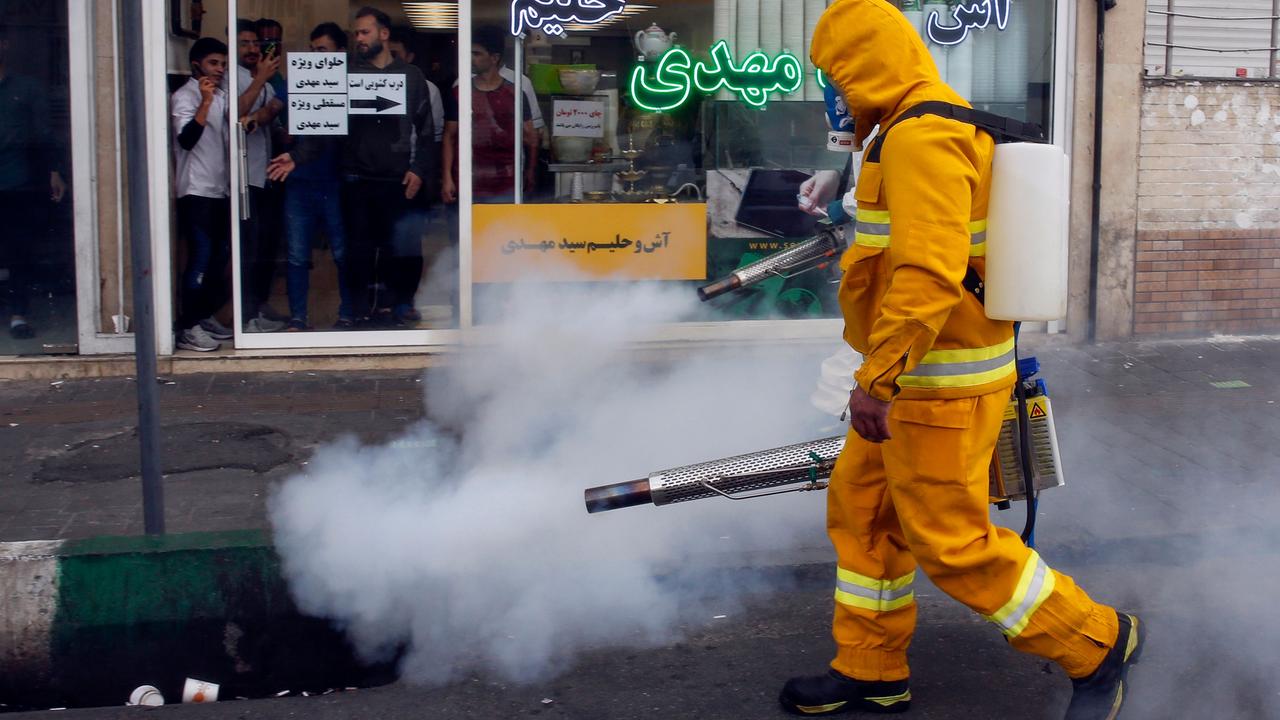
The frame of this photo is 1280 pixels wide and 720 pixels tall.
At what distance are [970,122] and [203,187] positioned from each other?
19.2ft

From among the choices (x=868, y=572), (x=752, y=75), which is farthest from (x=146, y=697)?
(x=752, y=75)

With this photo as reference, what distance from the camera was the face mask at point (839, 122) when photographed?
13.3 feet

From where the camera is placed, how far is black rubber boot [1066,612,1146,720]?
11.5 feet

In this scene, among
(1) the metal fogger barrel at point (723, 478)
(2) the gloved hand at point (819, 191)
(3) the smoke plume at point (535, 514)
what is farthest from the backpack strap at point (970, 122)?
(2) the gloved hand at point (819, 191)

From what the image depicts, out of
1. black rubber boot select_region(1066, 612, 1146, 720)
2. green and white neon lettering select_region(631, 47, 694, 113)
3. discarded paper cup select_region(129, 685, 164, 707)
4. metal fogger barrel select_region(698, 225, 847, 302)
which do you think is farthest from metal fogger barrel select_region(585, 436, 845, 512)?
green and white neon lettering select_region(631, 47, 694, 113)

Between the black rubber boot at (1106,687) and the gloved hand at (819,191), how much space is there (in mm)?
4989

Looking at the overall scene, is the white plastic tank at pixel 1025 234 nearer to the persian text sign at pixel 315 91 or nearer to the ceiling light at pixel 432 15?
the ceiling light at pixel 432 15

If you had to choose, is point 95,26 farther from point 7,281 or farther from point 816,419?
point 816,419

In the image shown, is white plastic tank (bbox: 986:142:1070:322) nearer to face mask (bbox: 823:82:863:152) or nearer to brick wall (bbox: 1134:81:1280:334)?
face mask (bbox: 823:82:863:152)

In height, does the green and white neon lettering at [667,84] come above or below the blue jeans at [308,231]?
above

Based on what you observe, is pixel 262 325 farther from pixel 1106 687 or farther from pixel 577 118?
pixel 1106 687

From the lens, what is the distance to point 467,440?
634 centimetres

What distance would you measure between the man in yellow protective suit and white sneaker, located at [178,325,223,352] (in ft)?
18.2

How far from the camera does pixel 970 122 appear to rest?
11.0 feet
